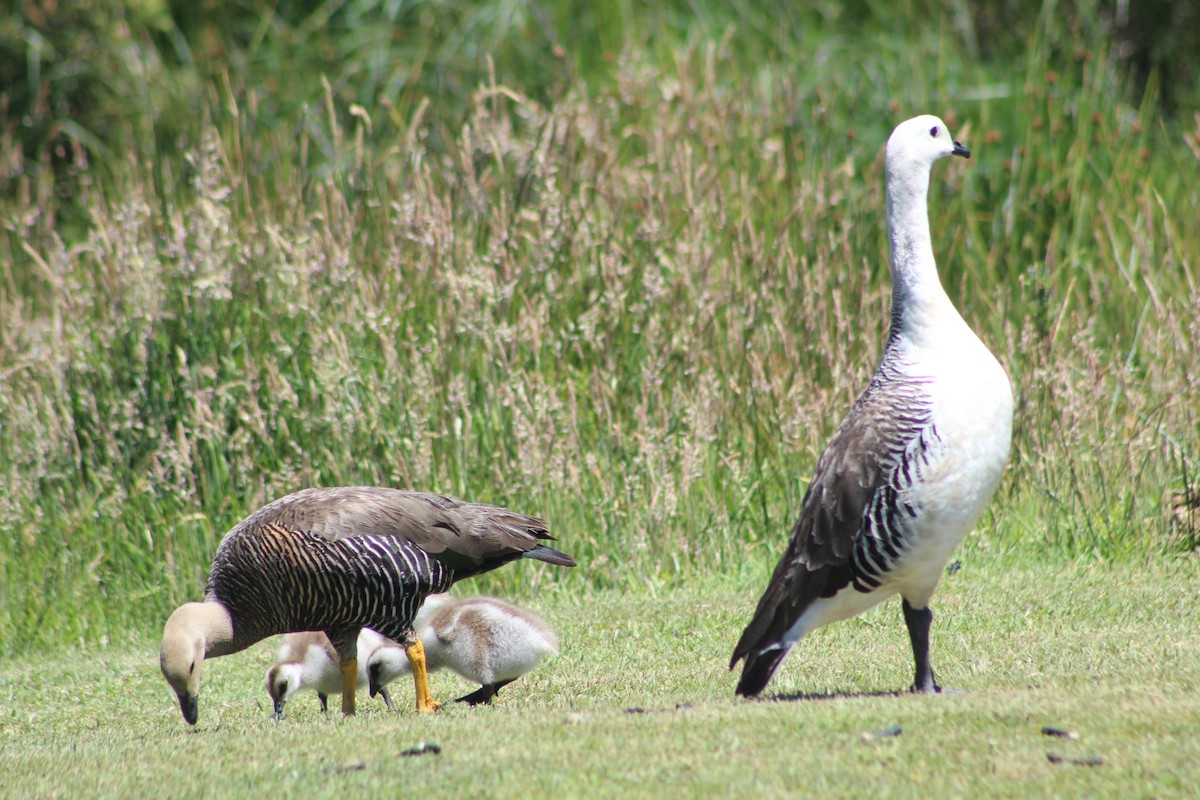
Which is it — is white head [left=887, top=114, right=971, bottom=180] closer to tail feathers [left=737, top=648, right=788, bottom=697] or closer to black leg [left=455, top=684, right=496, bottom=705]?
tail feathers [left=737, top=648, right=788, bottom=697]

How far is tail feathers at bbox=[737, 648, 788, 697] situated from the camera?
5082mm

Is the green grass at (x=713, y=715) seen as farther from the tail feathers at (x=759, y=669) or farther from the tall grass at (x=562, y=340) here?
the tall grass at (x=562, y=340)

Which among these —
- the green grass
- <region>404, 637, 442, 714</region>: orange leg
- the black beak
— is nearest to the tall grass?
the green grass

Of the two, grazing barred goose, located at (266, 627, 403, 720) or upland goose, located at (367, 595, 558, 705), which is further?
grazing barred goose, located at (266, 627, 403, 720)

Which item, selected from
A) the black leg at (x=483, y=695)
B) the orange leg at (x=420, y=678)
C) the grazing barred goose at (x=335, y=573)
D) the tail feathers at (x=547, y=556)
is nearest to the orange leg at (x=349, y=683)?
the grazing barred goose at (x=335, y=573)

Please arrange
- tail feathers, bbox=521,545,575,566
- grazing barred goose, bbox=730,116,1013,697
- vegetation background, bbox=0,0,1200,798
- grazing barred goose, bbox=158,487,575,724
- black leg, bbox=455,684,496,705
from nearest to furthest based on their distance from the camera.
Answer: grazing barred goose, bbox=730,116,1013,697
vegetation background, bbox=0,0,1200,798
grazing barred goose, bbox=158,487,575,724
black leg, bbox=455,684,496,705
tail feathers, bbox=521,545,575,566

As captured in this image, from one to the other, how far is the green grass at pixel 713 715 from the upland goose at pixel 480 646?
149 millimetres

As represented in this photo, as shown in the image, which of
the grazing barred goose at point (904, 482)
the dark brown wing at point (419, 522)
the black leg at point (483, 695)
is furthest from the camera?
the black leg at point (483, 695)

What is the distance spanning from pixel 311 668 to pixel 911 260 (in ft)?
11.2

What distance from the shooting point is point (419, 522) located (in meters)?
6.09

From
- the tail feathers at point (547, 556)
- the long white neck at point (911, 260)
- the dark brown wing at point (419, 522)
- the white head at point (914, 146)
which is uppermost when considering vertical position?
the white head at point (914, 146)

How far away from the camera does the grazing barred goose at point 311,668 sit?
625 cm

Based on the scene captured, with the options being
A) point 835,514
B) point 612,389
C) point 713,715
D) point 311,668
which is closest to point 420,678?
point 311,668

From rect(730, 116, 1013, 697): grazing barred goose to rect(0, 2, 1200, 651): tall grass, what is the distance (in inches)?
110
